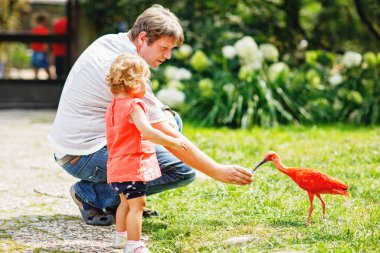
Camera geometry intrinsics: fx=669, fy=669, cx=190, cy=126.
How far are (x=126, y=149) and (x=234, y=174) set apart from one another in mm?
523

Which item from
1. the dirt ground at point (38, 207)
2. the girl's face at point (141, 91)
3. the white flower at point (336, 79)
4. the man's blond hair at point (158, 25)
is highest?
the man's blond hair at point (158, 25)

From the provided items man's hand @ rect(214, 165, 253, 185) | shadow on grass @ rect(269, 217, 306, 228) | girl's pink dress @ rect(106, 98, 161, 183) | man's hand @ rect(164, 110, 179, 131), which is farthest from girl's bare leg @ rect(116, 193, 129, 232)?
shadow on grass @ rect(269, 217, 306, 228)

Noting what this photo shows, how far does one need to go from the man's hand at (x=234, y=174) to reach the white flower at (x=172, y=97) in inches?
169

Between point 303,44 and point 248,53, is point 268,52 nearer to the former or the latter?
point 248,53

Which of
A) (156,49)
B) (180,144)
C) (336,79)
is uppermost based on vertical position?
(156,49)

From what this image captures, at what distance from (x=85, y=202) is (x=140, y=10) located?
5.54 meters

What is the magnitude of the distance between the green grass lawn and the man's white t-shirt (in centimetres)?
56

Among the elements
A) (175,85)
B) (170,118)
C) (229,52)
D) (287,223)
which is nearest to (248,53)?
(229,52)

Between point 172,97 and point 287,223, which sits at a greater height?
point 287,223

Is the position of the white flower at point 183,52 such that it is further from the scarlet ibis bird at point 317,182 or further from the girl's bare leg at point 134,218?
the girl's bare leg at point 134,218

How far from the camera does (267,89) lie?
7.25 m

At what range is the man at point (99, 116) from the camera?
337 centimetres

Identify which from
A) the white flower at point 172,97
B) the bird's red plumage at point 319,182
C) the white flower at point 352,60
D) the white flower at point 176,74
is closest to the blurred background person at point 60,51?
the white flower at point 176,74

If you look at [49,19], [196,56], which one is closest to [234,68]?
[196,56]
